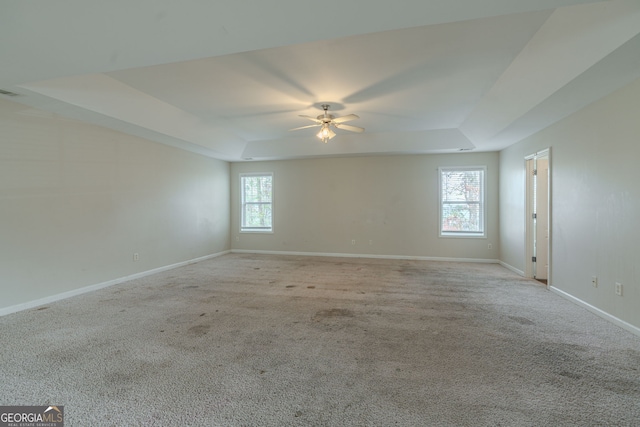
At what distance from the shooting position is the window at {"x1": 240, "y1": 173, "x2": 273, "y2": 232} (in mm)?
7238

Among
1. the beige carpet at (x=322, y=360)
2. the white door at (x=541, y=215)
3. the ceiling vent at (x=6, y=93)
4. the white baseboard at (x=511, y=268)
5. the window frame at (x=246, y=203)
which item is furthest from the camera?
the window frame at (x=246, y=203)

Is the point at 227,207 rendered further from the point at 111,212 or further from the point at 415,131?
the point at 415,131

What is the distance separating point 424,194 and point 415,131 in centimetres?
150

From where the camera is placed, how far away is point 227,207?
738 centimetres

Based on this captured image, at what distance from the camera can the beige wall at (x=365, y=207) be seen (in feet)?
20.0

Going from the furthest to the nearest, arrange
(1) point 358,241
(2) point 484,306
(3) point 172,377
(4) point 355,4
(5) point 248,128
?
(1) point 358,241
(5) point 248,128
(2) point 484,306
(3) point 172,377
(4) point 355,4

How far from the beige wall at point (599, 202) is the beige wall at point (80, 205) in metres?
6.46

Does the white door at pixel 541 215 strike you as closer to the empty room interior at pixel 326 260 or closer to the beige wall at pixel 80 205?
the empty room interior at pixel 326 260

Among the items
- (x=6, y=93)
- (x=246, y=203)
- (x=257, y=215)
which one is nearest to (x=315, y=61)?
(x=6, y=93)

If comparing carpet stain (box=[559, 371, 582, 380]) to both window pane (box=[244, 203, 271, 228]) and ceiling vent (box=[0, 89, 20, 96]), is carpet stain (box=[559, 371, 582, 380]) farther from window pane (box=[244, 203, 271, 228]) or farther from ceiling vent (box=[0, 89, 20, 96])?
window pane (box=[244, 203, 271, 228])

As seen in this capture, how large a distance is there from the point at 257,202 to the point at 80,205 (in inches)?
Answer: 154

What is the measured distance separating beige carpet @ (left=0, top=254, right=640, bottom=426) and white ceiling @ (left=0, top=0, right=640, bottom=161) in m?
2.40

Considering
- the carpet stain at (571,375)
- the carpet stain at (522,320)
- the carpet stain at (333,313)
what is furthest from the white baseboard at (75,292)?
the carpet stain at (522,320)

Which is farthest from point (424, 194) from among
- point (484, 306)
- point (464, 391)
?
point (464, 391)
